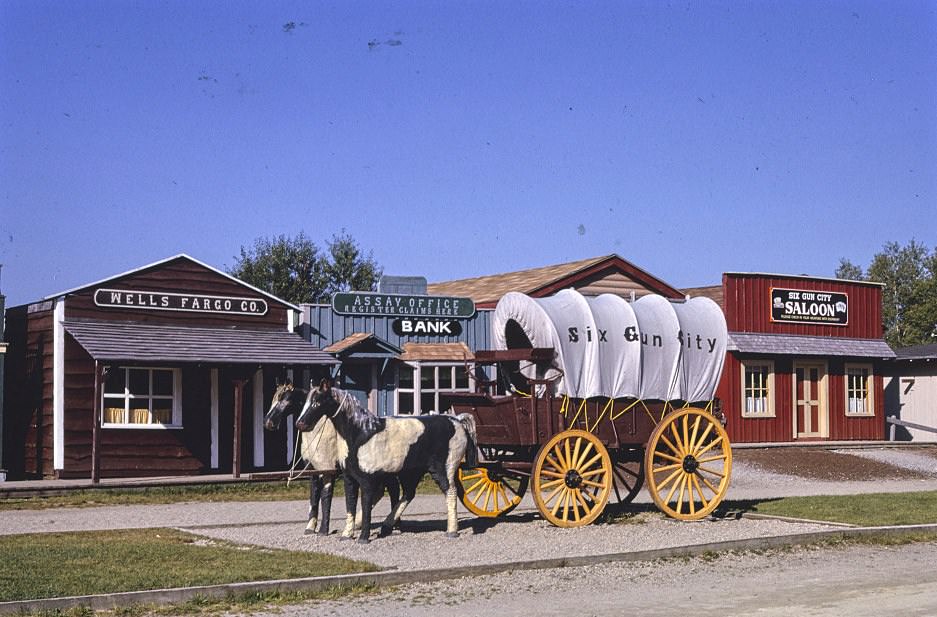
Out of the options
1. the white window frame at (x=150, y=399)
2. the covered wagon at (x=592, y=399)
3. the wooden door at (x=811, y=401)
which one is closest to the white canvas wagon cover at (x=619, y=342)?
the covered wagon at (x=592, y=399)

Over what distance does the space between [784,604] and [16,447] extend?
779 inches

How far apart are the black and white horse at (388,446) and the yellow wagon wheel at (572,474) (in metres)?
1.13

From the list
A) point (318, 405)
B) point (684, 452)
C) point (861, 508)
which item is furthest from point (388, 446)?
point (861, 508)

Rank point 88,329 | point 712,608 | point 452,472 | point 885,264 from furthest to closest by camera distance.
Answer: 1. point 885,264
2. point 88,329
3. point 452,472
4. point 712,608

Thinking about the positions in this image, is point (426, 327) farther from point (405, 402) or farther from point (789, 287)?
point (789, 287)

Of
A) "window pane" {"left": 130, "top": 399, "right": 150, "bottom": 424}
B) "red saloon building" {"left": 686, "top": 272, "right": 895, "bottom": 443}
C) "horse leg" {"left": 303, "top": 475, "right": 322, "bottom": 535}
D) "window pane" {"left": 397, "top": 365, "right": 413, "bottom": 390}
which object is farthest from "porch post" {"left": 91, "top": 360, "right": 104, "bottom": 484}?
"red saloon building" {"left": 686, "top": 272, "right": 895, "bottom": 443}

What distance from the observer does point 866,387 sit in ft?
121

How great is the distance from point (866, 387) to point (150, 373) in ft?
70.0

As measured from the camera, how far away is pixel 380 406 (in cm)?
2875

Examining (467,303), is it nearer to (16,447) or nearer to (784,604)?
(16,447)

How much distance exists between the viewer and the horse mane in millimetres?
14516

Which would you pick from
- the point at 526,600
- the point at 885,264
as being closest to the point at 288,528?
the point at 526,600

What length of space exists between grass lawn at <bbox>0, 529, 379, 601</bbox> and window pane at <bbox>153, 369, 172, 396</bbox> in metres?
10.6

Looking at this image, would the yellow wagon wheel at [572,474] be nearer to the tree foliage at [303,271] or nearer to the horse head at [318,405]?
the horse head at [318,405]
